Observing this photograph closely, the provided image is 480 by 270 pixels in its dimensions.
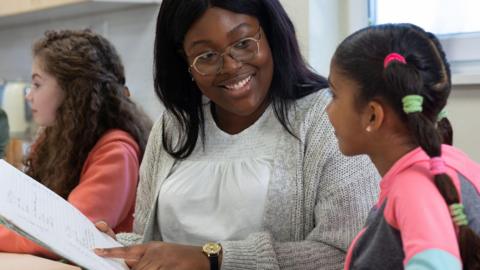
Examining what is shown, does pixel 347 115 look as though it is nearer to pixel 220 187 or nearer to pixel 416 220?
pixel 416 220

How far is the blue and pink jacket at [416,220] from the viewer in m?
0.66

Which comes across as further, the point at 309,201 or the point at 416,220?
the point at 309,201

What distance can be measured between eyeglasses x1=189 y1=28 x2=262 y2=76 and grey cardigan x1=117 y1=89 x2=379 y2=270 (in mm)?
151

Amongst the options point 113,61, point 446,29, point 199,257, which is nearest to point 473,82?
point 446,29

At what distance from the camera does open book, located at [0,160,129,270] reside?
877mm

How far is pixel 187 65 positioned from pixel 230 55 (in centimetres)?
22

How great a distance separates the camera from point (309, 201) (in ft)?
3.97

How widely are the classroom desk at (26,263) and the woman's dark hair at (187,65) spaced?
1.08ft

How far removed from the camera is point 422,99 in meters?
0.77

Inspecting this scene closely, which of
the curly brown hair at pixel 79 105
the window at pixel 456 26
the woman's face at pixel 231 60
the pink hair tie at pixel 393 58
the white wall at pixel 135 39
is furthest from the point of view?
the white wall at pixel 135 39

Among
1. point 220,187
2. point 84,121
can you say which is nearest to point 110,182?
point 84,121

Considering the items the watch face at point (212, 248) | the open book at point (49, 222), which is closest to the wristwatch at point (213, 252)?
the watch face at point (212, 248)

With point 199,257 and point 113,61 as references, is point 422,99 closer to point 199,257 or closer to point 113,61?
point 199,257

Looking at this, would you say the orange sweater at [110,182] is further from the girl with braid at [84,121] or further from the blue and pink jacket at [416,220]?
the blue and pink jacket at [416,220]
